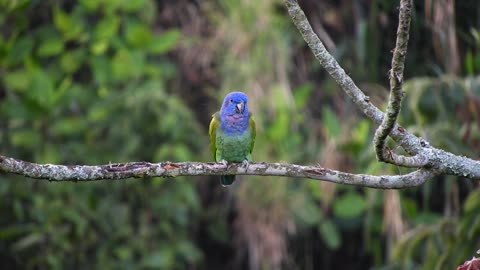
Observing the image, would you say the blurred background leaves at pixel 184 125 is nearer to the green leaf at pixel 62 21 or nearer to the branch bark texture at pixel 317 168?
the green leaf at pixel 62 21

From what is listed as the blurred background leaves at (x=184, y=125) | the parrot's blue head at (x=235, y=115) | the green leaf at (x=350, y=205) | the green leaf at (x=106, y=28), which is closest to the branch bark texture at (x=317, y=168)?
the parrot's blue head at (x=235, y=115)

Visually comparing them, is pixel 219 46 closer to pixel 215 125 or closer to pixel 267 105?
pixel 267 105

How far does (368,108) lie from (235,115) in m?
1.74

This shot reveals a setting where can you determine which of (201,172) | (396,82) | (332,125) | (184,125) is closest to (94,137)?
(184,125)

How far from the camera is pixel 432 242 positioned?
191 inches

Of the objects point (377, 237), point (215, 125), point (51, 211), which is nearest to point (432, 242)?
point (215, 125)

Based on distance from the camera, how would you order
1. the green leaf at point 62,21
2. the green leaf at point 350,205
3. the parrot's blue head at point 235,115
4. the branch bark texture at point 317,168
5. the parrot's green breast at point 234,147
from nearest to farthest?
the branch bark texture at point 317,168 → the parrot's green breast at point 234,147 → the parrot's blue head at point 235,115 → the green leaf at point 62,21 → the green leaf at point 350,205

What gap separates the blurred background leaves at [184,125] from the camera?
6195 mm

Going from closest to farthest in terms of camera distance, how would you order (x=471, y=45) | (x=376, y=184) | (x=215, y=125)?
(x=376, y=184), (x=215, y=125), (x=471, y=45)

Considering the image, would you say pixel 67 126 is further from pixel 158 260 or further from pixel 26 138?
pixel 158 260

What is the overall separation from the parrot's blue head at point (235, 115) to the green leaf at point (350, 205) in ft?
6.73

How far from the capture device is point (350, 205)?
21.2ft

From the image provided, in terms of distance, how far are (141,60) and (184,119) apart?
529mm

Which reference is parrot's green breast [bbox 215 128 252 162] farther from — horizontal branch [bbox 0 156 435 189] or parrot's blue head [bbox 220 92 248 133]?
horizontal branch [bbox 0 156 435 189]
